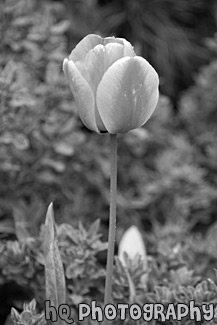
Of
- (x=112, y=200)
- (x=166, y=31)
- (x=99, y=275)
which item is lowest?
(x=99, y=275)

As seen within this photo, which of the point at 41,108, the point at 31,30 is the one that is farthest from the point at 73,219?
the point at 31,30

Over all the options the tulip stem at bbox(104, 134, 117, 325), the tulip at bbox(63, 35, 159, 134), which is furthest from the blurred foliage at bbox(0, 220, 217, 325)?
the tulip at bbox(63, 35, 159, 134)

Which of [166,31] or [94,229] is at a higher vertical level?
[166,31]

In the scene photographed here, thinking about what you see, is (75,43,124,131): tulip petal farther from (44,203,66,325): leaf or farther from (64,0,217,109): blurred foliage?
(64,0,217,109): blurred foliage

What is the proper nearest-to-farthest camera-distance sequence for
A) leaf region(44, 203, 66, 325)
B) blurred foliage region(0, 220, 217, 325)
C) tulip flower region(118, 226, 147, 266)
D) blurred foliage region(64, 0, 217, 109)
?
leaf region(44, 203, 66, 325)
blurred foliage region(0, 220, 217, 325)
tulip flower region(118, 226, 147, 266)
blurred foliage region(64, 0, 217, 109)

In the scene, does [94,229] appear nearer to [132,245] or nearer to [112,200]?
[132,245]

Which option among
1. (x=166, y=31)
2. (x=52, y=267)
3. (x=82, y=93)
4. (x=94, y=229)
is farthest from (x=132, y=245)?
(x=166, y=31)

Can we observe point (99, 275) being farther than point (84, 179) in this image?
No
